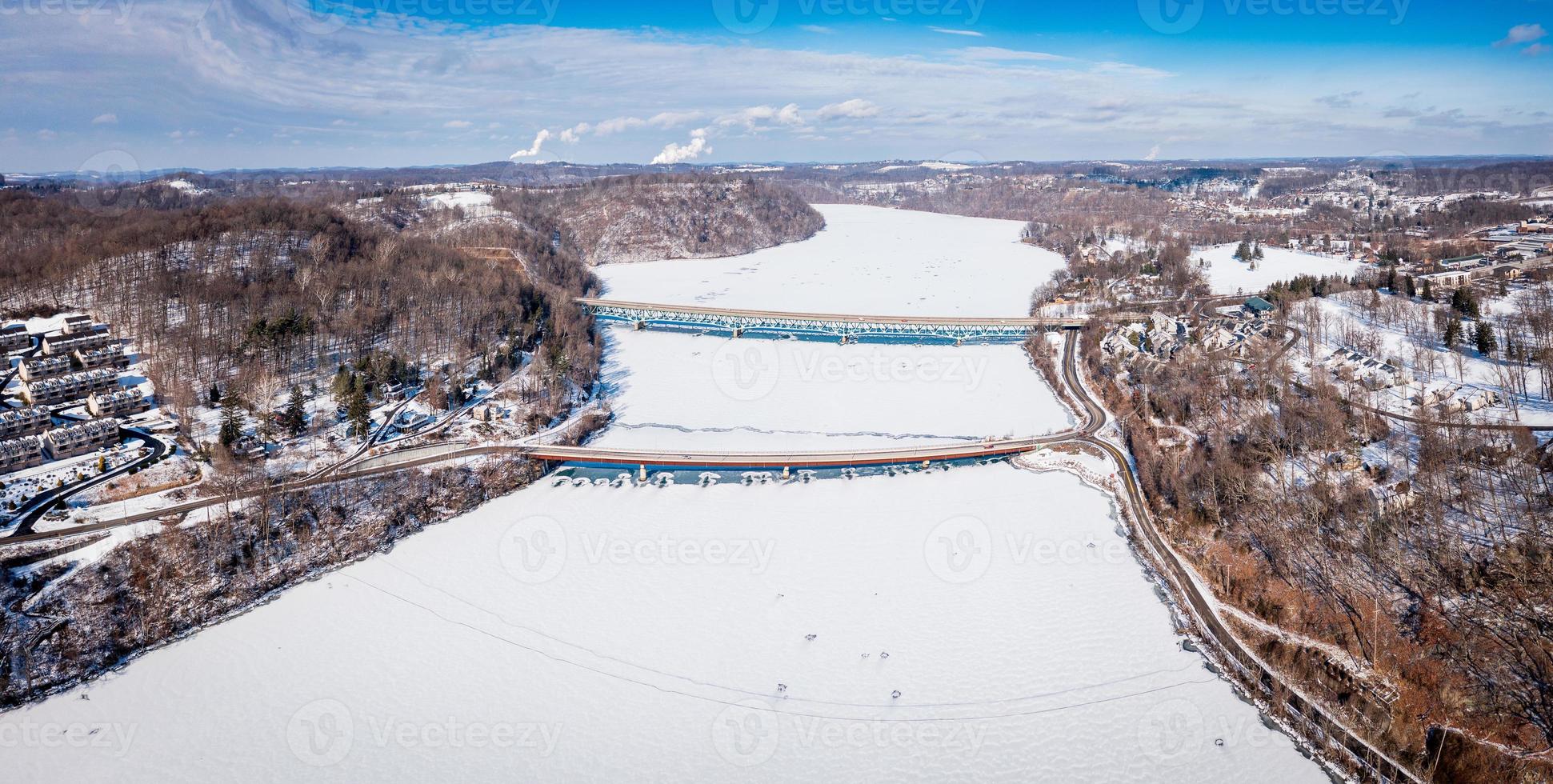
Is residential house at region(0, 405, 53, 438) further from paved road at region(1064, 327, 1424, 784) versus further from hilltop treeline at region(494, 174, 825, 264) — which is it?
hilltop treeline at region(494, 174, 825, 264)

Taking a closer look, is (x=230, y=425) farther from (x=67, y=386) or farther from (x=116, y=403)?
(x=67, y=386)

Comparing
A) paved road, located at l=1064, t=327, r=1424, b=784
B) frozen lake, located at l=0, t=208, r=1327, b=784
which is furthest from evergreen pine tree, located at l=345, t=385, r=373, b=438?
paved road, located at l=1064, t=327, r=1424, b=784

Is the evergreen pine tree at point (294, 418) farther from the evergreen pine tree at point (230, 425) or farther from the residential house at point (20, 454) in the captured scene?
the residential house at point (20, 454)

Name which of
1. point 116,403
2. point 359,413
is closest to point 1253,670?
point 359,413

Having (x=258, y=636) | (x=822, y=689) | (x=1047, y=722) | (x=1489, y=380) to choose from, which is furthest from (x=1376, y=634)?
(x=258, y=636)

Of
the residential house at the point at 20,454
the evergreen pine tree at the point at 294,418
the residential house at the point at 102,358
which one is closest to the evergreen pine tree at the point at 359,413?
the evergreen pine tree at the point at 294,418

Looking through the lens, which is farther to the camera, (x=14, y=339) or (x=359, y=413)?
(x=14, y=339)

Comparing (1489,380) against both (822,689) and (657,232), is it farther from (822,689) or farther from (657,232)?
(657,232)
